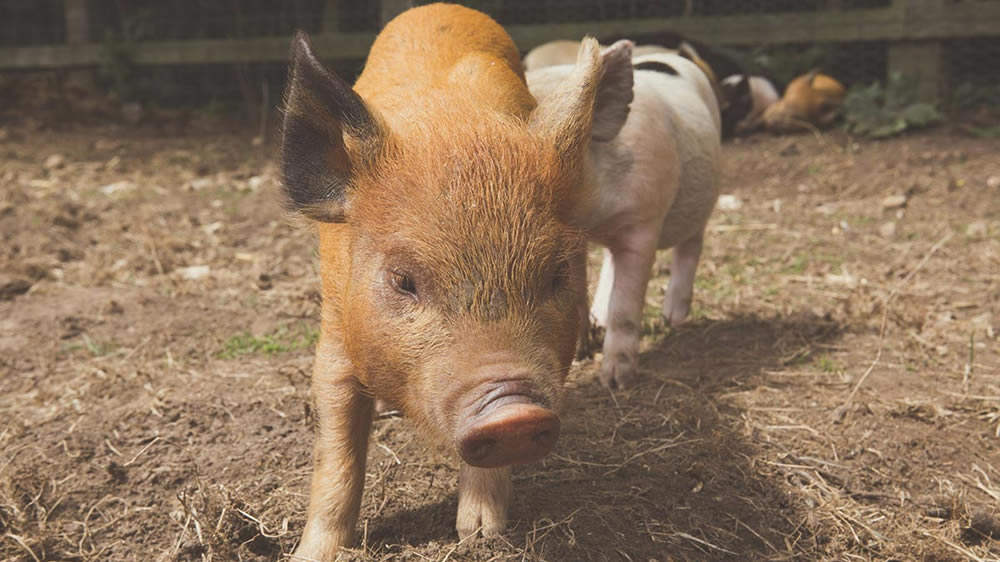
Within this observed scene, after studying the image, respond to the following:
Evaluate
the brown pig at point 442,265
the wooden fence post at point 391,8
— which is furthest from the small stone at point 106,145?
the brown pig at point 442,265

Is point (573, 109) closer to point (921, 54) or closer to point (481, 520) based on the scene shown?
point (481, 520)

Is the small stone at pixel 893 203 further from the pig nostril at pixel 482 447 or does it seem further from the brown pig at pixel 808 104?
the pig nostril at pixel 482 447

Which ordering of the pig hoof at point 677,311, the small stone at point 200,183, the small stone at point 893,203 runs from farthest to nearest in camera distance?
the small stone at point 200,183, the small stone at point 893,203, the pig hoof at point 677,311

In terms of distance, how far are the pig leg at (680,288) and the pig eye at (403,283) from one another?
2338mm

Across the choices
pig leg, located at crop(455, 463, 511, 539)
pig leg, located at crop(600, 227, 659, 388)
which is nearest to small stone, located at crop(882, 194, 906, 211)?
pig leg, located at crop(600, 227, 659, 388)

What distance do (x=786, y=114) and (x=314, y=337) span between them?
18.8 ft

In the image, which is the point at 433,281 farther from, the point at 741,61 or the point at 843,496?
the point at 741,61

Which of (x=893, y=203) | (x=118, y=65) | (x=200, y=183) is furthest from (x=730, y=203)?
(x=118, y=65)

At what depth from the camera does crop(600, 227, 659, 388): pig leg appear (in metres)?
3.43

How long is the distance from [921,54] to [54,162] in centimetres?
705

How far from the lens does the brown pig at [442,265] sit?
1897 mm

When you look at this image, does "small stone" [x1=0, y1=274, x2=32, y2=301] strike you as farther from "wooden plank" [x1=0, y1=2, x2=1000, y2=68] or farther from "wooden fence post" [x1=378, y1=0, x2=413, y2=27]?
"wooden fence post" [x1=378, y1=0, x2=413, y2=27]

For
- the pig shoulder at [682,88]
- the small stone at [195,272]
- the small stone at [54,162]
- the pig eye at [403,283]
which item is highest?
the pig shoulder at [682,88]

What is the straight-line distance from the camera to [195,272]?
4926 millimetres
